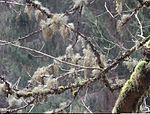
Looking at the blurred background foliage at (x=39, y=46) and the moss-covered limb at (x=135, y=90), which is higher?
the blurred background foliage at (x=39, y=46)

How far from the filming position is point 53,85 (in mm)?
2861

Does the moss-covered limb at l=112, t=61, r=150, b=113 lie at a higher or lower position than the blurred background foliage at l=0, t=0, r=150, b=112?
lower

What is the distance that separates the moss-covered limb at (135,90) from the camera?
2.30 m

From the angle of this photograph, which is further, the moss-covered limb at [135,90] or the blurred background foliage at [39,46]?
the blurred background foliage at [39,46]

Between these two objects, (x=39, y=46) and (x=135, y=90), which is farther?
(x=39, y=46)

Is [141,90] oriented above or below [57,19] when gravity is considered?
below

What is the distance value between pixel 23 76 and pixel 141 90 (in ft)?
20.7

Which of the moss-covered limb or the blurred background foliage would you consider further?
the blurred background foliage

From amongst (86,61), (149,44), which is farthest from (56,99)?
(149,44)

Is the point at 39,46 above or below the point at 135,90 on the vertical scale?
above

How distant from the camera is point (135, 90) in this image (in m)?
2.34

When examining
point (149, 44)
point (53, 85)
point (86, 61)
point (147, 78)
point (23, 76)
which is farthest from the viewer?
point (23, 76)

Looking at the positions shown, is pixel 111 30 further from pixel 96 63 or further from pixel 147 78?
pixel 147 78

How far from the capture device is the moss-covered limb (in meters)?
2.30
